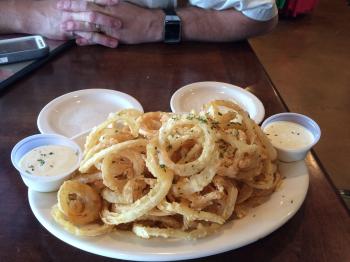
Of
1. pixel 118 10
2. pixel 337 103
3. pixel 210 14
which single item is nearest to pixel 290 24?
pixel 337 103

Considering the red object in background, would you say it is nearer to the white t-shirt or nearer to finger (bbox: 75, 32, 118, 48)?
the white t-shirt

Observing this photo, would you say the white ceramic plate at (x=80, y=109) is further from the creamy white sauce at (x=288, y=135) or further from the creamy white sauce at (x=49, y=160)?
the creamy white sauce at (x=288, y=135)

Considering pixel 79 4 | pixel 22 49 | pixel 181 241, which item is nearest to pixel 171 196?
pixel 181 241

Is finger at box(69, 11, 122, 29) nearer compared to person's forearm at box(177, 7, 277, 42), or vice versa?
finger at box(69, 11, 122, 29)

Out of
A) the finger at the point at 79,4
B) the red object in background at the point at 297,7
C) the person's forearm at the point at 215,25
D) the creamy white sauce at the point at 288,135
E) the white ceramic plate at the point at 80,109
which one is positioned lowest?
the red object in background at the point at 297,7

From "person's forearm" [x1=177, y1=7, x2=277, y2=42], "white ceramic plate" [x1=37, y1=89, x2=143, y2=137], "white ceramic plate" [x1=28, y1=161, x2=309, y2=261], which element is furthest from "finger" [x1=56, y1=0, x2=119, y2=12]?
"white ceramic plate" [x1=28, y1=161, x2=309, y2=261]

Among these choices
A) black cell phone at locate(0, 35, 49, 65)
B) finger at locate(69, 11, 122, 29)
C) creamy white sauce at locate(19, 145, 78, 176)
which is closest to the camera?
creamy white sauce at locate(19, 145, 78, 176)

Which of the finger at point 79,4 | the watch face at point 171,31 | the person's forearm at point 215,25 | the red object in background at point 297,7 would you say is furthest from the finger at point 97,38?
the red object in background at point 297,7
